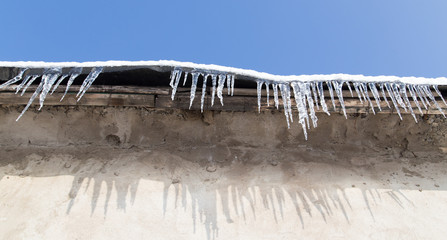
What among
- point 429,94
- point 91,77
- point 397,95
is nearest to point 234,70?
point 91,77

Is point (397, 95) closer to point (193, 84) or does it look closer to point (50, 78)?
point (193, 84)

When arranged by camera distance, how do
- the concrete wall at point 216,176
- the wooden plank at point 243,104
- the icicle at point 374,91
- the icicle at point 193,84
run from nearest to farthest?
the concrete wall at point 216,176, the icicle at point 193,84, the icicle at point 374,91, the wooden plank at point 243,104

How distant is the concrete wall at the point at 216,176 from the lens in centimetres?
235

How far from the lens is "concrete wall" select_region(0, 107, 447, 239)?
235cm

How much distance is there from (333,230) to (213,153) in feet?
3.96

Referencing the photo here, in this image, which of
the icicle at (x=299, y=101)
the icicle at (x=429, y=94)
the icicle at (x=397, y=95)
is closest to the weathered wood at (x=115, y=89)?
the icicle at (x=299, y=101)

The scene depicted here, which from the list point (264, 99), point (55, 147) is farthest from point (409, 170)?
point (55, 147)

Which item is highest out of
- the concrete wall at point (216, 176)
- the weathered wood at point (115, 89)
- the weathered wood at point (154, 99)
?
the weathered wood at point (115, 89)

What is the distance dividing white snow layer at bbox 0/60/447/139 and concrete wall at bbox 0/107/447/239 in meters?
0.37

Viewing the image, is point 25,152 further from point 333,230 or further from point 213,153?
point 333,230

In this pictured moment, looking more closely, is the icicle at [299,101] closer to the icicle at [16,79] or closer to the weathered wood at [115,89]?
the weathered wood at [115,89]

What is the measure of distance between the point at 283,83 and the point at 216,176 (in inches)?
39.6

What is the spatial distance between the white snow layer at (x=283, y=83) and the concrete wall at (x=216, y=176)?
0.37 m

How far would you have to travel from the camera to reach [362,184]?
2.71 meters
